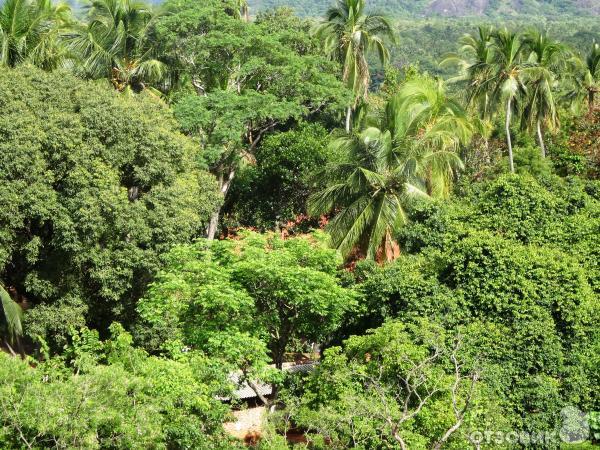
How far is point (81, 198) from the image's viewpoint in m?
17.8

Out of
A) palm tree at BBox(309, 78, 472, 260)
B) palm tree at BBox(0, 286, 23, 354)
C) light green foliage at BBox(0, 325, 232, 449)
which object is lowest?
palm tree at BBox(0, 286, 23, 354)

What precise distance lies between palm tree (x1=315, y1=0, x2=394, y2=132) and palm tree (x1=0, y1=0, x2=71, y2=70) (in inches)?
422

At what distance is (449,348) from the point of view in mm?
16328

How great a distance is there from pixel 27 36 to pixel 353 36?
12446mm

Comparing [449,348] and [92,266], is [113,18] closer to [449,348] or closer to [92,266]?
[92,266]

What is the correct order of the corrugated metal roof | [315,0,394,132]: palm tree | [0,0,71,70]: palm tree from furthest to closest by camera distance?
[315,0,394,132]: palm tree, [0,0,71,70]: palm tree, the corrugated metal roof

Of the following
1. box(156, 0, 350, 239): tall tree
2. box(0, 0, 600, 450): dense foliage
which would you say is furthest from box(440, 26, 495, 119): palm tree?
box(156, 0, 350, 239): tall tree

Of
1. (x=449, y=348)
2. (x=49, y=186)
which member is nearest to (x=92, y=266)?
(x=49, y=186)

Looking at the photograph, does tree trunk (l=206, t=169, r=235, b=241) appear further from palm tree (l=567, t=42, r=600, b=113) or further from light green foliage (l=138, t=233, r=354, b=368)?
palm tree (l=567, t=42, r=600, b=113)

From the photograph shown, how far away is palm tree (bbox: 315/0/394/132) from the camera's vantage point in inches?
1190

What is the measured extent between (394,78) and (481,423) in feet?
80.5

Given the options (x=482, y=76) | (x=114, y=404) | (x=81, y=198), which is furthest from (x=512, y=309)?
(x=482, y=76)

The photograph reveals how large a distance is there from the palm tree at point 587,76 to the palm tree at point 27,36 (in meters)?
23.3

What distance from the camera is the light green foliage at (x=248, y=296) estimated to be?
1549 centimetres
